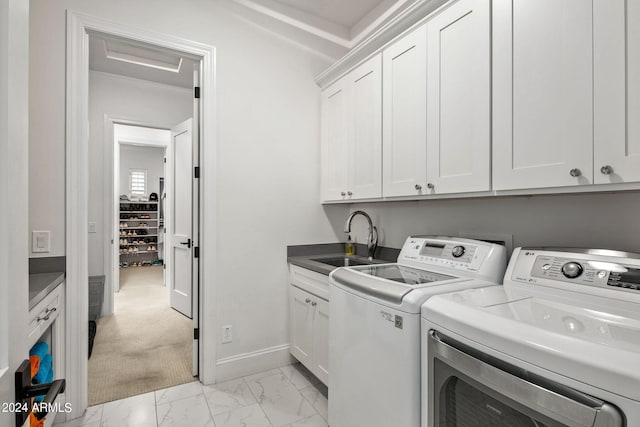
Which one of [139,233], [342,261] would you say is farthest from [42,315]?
[139,233]

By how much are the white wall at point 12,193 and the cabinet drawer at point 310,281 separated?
1.64 m

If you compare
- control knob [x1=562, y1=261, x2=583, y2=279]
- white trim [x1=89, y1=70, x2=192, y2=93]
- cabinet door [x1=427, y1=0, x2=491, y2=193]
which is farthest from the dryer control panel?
white trim [x1=89, y1=70, x2=192, y2=93]

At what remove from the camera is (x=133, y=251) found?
7.88 metres

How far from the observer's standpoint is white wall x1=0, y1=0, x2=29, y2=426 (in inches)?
18.7

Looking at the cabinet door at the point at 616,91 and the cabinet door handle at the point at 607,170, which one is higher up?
the cabinet door at the point at 616,91

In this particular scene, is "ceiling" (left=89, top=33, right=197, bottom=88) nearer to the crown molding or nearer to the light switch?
the crown molding

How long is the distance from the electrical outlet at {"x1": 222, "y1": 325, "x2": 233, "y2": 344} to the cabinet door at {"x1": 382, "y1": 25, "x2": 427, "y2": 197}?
1520 mm

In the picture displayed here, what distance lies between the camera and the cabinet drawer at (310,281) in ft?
6.90

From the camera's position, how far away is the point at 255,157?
2.52 metres

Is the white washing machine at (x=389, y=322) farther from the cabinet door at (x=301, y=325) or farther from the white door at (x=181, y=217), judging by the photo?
the white door at (x=181, y=217)

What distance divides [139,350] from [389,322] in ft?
8.67

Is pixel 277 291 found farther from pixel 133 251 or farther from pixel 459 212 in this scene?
pixel 133 251

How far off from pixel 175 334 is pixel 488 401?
10.5 feet

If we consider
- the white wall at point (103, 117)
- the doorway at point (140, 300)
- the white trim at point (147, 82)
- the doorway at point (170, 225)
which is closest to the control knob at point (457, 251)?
the doorway at point (170, 225)
